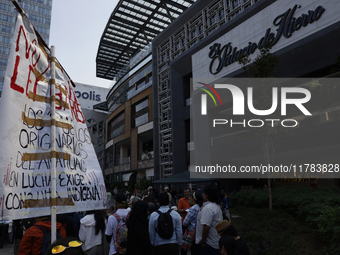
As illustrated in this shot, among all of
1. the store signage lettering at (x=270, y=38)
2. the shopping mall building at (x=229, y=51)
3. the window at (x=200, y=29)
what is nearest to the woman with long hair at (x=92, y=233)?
the store signage lettering at (x=270, y=38)

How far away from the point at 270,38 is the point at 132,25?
85.1 feet

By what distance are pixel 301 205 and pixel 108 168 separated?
42137 mm

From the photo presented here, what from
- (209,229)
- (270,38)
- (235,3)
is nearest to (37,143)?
(209,229)

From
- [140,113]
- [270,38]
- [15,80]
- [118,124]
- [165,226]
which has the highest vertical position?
[270,38]

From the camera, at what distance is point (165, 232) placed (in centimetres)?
444

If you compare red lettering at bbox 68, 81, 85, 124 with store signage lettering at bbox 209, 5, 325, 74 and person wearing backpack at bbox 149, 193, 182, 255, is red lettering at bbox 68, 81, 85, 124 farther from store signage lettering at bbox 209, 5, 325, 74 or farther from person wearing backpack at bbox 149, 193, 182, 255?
store signage lettering at bbox 209, 5, 325, 74

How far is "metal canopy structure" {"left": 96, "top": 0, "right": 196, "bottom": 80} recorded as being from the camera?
3506cm

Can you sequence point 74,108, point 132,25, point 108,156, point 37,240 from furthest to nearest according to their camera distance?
point 108,156 < point 132,25 < point 74,108 < point 37,240

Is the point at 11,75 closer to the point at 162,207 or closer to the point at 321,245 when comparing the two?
the point at 162,207

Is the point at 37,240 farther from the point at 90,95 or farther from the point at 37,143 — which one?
the point at 90,95

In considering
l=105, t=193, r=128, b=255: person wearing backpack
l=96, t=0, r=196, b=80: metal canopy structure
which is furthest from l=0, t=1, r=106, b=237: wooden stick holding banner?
l=96, t=0, r=196, b=80: metal canopy structure

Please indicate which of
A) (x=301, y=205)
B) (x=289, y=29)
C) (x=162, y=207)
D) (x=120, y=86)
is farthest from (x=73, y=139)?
(x=120, y=86)

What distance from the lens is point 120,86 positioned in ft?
148

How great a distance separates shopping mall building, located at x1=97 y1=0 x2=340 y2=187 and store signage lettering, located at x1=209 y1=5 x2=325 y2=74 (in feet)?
0.20
